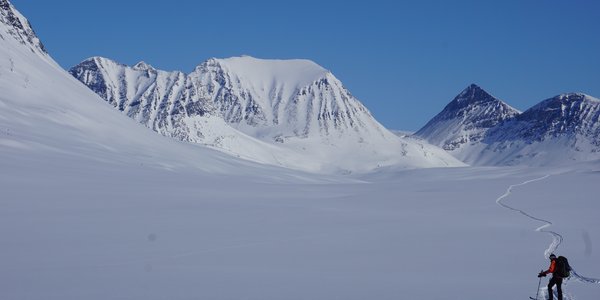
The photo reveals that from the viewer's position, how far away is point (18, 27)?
4402 inches

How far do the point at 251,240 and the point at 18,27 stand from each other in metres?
105

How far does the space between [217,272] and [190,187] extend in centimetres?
2634

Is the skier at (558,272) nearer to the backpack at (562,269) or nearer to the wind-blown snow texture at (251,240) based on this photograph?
the backpack at (562,269)

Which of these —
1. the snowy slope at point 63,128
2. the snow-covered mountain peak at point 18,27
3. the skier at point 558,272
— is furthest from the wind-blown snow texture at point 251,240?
the snow-covered mountain peak at point 18,27

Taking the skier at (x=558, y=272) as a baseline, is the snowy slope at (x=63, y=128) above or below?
above

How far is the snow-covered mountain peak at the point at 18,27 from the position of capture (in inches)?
4222

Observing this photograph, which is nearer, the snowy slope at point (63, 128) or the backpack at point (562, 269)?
the backpack at point (562, 269)

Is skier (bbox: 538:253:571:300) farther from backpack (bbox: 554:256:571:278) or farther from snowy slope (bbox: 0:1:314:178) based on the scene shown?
snowy slope (bbox: 0:1:314:178)

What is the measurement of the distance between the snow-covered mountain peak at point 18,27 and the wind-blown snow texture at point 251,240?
6878 cm

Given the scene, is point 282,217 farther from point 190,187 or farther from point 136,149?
point 136,149

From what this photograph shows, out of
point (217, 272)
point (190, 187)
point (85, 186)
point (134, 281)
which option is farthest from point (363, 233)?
point (190, 187)

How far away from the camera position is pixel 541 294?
14.2 metres

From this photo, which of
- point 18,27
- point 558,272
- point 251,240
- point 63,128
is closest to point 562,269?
point 558,272

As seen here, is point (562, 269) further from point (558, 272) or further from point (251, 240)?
point (251, 240)
